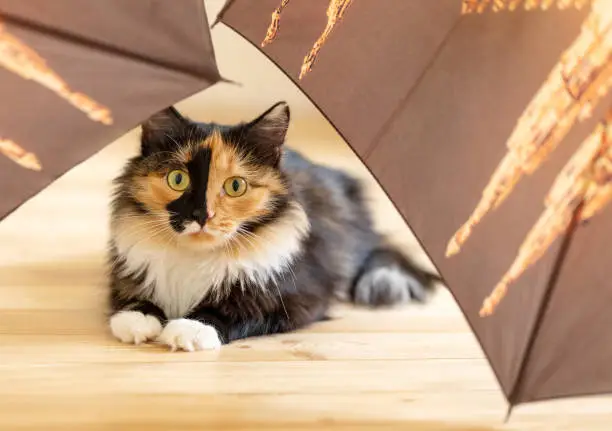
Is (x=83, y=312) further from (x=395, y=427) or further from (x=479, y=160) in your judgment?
(x=479, y=160)

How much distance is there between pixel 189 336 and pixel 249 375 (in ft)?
0.52

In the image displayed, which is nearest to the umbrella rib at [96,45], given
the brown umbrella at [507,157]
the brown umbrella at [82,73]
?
the brown umbrella at [82,73]

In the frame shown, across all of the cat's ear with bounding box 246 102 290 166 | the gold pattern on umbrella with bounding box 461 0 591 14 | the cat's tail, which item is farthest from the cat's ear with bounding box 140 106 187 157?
the gold pattern on umbrella with bounding box 461 0 591 14

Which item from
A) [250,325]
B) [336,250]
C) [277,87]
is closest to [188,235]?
[250,325]

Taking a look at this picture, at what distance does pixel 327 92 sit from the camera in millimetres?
1151

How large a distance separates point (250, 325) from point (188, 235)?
0.70 feet

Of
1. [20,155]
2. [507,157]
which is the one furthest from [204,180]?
[507,157]

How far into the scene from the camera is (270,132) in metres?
1.63

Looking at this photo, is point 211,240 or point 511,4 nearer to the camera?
point 511,4

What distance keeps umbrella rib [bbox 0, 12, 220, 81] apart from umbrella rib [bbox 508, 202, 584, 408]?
56 cm

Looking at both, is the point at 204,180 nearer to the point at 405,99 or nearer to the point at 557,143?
the point at 405,99

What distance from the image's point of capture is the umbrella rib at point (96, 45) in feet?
3.95

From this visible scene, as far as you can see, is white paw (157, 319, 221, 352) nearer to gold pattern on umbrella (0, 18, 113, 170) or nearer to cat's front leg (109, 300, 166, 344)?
cat's front leg (109, 300, 166, 344)

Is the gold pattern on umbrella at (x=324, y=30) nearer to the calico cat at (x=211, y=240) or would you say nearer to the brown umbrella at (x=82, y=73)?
the brown umbrella at (x=82, y=73)
